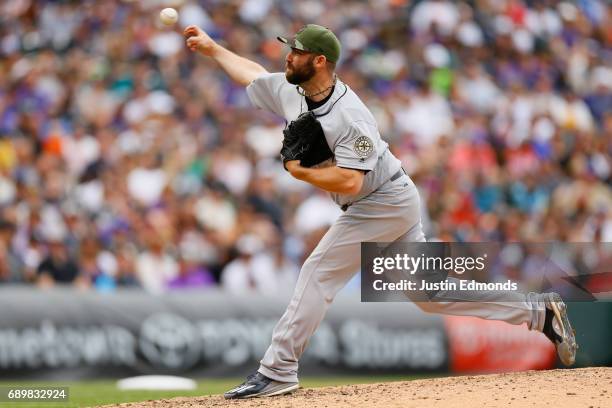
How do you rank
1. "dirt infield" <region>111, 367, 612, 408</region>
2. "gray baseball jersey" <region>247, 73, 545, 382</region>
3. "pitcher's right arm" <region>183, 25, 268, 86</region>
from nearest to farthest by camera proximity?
"dirt infield" <region>111, 367, 612, 408</region> < "gray baseball jersey" <region>247, 73, 545, 382</region> < "pitcher's right arm" <region>183, 25, 268, 86</region>

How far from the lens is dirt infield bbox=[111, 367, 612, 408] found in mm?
6039

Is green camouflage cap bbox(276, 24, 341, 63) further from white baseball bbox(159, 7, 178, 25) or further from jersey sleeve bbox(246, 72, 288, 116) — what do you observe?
white baseball bbox(159, 7, 178, 25)

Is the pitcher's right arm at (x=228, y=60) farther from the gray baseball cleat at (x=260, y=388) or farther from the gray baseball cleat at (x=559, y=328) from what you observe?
the gray baseball cleat at (x=559, y=328)

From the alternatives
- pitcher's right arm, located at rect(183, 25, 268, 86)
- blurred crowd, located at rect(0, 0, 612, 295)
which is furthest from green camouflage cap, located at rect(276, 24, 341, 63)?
blurred crowd, located at rect(0, 0, 612, 295)

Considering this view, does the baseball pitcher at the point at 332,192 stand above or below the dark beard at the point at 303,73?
below

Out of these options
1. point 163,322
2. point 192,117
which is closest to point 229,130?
point 192,117

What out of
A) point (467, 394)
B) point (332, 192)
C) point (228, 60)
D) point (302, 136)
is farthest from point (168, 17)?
point (467, 394)

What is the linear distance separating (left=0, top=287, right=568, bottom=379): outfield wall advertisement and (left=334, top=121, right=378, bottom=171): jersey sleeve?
4.52m

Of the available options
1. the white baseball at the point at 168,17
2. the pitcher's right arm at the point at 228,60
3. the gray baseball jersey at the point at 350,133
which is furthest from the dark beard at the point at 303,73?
the white baseball at the point at 168,17

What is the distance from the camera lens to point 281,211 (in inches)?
500

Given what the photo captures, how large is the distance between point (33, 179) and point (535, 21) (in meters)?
7.95

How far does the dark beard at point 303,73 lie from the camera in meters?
6.44

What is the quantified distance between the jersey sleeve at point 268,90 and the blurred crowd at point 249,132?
4.12 metres

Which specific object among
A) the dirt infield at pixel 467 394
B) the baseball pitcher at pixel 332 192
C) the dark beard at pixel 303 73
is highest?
the dark beard at pixel 303 73
